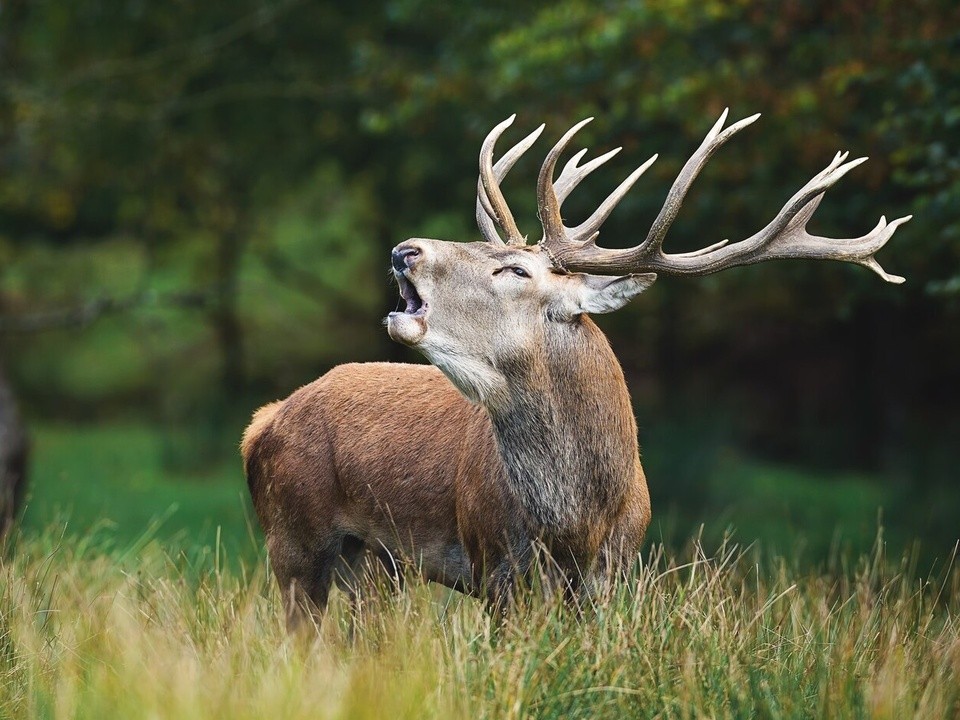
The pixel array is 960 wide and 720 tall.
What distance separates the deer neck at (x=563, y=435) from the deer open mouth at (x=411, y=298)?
362 millimetres

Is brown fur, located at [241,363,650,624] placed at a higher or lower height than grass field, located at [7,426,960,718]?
higher

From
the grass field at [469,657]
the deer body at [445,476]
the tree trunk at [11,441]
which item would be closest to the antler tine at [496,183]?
the deer body at [445,476]

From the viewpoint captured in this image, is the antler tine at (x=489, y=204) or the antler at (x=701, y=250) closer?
the antler at (x=701, y=250)

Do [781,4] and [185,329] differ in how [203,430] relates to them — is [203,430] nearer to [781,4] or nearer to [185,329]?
[185,329]

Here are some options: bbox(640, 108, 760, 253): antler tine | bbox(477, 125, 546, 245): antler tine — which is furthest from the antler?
bbox(477, 125, 546, 245): antler tine

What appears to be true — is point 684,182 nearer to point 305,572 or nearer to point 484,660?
point 484,660

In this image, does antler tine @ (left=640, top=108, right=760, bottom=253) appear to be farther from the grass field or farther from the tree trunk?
the tree trunk

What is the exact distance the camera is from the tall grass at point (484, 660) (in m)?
3.84

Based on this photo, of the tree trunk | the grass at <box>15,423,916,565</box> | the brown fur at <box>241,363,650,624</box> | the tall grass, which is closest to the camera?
the tall grass

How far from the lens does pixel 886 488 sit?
12789mm

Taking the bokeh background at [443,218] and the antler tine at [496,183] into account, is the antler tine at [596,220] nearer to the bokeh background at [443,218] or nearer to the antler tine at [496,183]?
the antler tine at [496,183]

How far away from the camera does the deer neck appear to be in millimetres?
4852

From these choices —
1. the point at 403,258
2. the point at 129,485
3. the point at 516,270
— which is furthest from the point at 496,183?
the point at 129,485

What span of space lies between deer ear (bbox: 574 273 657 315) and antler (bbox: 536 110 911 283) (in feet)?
0.31
